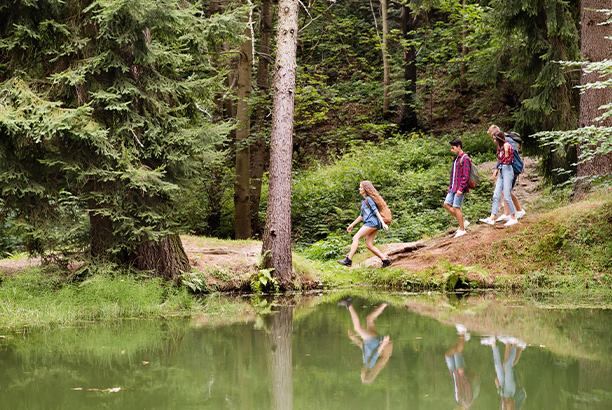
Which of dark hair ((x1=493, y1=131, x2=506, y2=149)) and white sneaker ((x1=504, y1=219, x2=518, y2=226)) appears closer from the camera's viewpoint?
dark hair ((x1=493, y1=131, x2=506, y2=149))

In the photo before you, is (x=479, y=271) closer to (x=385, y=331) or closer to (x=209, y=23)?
(x=385, y=331)

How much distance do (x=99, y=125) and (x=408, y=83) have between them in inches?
746

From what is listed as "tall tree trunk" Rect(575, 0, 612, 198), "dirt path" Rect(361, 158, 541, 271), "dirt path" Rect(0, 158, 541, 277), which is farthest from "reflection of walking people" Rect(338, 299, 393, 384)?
"tall tree trunk" Rect(575, 0, 612, 198)

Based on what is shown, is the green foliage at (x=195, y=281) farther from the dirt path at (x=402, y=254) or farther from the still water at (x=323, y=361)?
the still water at (x=323, y=361)

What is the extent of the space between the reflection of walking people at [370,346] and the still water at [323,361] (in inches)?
0.5

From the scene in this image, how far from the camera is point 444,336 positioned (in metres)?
6.39

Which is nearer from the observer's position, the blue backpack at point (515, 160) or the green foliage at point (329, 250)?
the blue backpack at point (515, 160)

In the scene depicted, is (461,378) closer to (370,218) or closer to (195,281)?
(195,281)

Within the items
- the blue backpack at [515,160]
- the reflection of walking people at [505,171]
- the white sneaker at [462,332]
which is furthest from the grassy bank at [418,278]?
the white sneaker at [462,332]

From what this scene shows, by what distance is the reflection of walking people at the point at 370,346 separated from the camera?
5.03 meters

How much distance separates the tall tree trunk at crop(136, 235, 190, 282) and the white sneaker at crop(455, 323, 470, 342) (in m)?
5.03

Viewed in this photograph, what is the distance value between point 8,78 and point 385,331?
274 inches

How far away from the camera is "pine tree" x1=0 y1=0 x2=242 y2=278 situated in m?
8.24

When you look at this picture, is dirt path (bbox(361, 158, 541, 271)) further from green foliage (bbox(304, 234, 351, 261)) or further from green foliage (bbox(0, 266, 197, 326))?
green foliage (bbox(0, 266, 197, 326))
